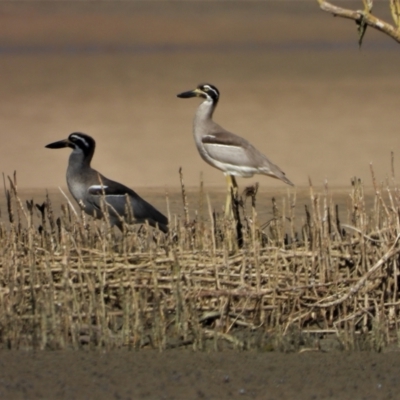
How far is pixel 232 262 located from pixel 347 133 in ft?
41.2

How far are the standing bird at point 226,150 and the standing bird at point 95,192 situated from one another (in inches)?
46.6

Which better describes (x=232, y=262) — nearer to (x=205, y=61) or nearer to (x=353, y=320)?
(x=353, y=320)

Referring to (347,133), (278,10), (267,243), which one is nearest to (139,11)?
(278,10)

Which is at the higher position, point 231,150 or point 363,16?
point 363,16

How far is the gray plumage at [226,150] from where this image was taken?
11758 millimetres

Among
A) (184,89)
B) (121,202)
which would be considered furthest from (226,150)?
(184,89)

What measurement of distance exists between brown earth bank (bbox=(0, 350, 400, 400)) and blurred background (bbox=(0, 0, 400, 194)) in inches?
300

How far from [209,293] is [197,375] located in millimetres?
962

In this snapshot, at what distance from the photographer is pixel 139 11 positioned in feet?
146

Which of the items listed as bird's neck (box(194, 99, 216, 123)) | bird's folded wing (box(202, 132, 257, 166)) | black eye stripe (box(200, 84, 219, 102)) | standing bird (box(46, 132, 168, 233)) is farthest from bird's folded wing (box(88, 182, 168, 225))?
black eye stripe (box(200, 84, 219, 102))

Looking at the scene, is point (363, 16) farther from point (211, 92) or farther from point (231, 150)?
point (211, 92)

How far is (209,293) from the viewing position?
777 centimetres

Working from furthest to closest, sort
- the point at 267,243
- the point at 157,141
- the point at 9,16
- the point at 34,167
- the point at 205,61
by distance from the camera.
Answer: the point at 9,16 → the point at 205,61 → the point at 157,141 → the point at 34,167 → the point at 267,243

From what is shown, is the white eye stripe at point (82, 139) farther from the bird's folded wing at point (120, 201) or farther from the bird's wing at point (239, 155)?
the bird's wing at point (239, 155)
